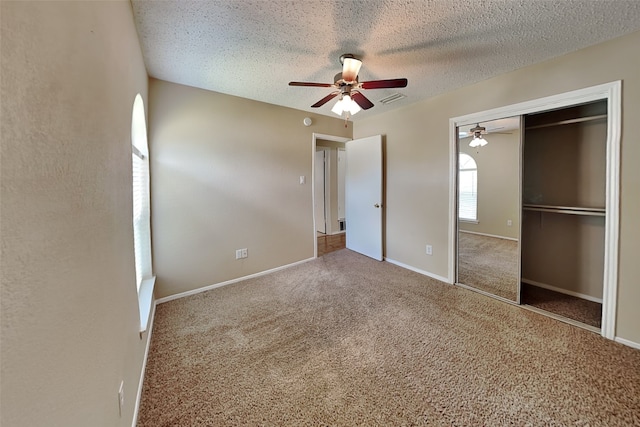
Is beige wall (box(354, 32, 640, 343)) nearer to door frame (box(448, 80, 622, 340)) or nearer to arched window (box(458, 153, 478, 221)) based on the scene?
door frame (box(448, 80, 622, 340))

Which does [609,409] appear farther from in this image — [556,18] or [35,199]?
[35,199]

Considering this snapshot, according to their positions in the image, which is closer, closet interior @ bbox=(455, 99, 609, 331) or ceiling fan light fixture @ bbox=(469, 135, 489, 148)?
closet interior @ bbox=(455, 99, 609, 331)

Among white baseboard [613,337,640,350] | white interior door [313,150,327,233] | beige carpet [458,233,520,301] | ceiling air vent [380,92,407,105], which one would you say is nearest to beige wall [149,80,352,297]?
ceiling air vent [380,92,407,105]

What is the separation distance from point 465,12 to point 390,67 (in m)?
0.79

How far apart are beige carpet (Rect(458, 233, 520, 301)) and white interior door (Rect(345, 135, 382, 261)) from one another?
1.19 metres

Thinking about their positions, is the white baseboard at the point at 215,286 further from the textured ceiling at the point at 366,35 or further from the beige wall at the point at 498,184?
the beige wall at the point at 498,184

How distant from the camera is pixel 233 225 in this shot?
3.18m

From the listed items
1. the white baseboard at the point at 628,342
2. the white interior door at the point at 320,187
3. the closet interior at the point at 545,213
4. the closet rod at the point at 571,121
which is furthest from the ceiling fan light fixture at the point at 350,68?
the white interior door at the point at 320,187

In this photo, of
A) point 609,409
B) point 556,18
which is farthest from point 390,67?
point 609,409

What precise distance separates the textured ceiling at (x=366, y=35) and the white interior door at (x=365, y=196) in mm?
1466

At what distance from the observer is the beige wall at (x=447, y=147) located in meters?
1.90

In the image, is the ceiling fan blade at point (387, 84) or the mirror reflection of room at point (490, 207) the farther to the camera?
the mirror reflection of room at point (490, 207)

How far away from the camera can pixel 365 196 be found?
13.8ft

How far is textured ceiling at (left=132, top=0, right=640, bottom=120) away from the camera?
1616mm
